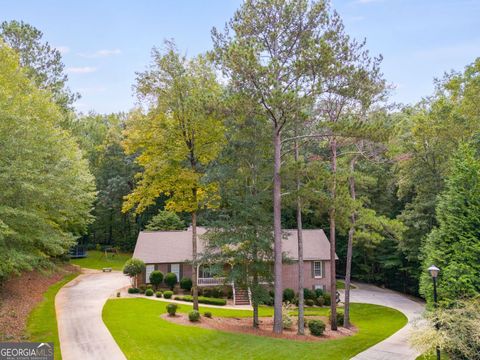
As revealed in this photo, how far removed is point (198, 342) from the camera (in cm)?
1595

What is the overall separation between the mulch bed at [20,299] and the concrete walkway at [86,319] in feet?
4.77

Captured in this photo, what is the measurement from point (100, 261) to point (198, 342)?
3286 cm

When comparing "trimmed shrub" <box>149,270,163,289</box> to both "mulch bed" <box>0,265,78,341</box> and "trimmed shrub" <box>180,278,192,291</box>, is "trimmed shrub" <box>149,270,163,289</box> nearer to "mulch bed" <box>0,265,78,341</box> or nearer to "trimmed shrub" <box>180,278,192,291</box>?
"trimmed shrub" <box>180,278,192,291</box>

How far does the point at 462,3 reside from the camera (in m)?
18.2

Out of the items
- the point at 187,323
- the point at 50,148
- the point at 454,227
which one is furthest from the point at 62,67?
the point at 454,227

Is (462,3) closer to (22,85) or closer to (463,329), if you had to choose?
(463,329)

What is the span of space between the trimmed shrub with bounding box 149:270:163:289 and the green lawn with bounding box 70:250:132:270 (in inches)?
496

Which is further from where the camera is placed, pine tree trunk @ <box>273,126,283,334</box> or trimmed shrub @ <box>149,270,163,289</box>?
trimmed shrub @ <box>149,270,163,289</box>

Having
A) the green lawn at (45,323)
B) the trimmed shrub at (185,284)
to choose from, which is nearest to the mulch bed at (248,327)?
the green lawn at (45,323)

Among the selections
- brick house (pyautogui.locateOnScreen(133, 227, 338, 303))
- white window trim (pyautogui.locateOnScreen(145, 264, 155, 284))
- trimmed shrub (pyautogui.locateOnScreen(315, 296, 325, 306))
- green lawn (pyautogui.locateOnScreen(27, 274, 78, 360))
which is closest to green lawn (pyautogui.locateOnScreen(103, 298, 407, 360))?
green lawn (pyautogui.locateOnScreen(27, 274, 78, 360))

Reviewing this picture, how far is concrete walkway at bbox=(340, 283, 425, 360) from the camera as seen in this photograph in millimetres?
16672

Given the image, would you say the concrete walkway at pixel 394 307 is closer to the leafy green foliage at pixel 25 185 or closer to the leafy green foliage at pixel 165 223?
the leafy green foliage at pixel 25 185

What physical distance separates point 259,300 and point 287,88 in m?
10.3

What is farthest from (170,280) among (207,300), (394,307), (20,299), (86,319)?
(394,307)
